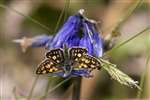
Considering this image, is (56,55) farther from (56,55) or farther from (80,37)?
(80,37)

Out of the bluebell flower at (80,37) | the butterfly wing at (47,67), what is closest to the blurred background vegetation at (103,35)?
the bluebell flower at (80,37)

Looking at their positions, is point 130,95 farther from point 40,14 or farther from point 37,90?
point 40,14

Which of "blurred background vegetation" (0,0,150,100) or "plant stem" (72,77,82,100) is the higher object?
"blurred background vegetation" (0,0,150,100)

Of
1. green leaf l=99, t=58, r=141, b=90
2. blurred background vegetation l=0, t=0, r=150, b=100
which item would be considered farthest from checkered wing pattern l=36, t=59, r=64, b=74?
blurred background vegetation l=0, t=0, r=150, b=100

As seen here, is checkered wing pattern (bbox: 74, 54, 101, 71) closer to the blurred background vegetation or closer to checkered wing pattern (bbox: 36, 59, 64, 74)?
checkered wing pattern (bbox: 36, 59, 64, 74)

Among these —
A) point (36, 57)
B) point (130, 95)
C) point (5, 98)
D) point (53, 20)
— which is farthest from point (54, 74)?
point (53, 20)

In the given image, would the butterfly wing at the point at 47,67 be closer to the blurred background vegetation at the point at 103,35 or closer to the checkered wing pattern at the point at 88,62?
the checkered wing pattern at the point at 88,62
